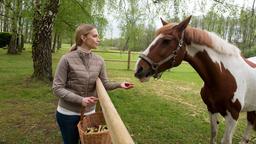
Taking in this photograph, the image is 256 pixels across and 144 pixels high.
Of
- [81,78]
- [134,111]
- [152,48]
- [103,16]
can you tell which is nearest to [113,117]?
[81,78]

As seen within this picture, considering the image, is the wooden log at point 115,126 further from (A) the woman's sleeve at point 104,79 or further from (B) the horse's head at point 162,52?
(B) the horse's head at point 162,52

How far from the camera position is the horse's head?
3.69m

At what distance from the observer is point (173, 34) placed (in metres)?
3.76

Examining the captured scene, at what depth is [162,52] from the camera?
3752 mm

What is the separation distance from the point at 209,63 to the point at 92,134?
2.00m

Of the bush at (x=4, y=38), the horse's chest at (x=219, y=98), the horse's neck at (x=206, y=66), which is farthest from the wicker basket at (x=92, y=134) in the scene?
the bush at (x=4, y=38)

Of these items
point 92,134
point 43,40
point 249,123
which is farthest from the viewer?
point 43,40

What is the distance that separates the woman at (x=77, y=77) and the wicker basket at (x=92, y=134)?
12cm

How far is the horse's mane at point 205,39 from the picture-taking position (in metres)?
3.85

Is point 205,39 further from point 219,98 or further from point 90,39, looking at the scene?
point 90,39

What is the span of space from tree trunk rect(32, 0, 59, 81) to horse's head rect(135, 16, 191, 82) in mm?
5569

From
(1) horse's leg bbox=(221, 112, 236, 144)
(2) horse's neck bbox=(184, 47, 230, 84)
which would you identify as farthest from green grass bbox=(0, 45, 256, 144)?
(2) horse's neck bbox=(184, 47, 230, 84)

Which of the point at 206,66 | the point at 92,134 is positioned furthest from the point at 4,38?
the point at 92,134

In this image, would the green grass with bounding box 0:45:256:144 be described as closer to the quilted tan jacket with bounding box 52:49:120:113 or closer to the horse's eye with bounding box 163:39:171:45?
the horse's eye with bounding box 163:39:171:45
